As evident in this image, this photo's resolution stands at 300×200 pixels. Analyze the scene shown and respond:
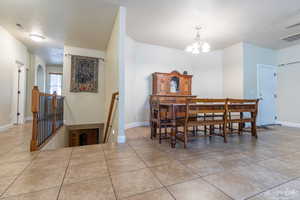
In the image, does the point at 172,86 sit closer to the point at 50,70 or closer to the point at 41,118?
the point at 41,118

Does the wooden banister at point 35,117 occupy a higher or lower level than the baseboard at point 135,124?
higher

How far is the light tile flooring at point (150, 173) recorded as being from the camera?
1.20 meters

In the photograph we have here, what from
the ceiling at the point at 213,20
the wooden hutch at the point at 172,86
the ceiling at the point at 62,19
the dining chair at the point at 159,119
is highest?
the ceiling at the point at 213,20

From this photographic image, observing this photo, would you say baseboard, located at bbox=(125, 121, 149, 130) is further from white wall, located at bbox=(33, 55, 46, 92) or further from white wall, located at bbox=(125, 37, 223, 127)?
white wall, located at bbox=(33, 55, 46, 92)

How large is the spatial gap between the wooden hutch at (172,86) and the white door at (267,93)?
2.34 meters

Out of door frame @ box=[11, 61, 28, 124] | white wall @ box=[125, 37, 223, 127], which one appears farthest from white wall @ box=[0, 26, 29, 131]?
white wall @ box=[125, 37, 223, 127]

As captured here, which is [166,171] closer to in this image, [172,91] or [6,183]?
[6,183]

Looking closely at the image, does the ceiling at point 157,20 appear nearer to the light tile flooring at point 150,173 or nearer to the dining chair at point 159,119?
the dining chair at point 159,119

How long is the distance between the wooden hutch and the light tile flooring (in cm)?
218

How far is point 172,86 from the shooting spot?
4.56m

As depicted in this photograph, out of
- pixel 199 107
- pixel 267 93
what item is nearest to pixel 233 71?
pixel 267 93

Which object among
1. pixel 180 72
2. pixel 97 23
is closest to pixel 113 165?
pixel 97 23

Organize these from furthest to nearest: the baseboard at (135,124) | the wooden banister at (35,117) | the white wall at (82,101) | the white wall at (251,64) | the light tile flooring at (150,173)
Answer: the white wall at (82,101), the white wall at (251,64), the baseboard at (135,124), the wooden banister at (35,117), the light tile flooring at (150,173)

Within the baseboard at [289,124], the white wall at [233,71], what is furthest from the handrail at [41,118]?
the baseboard at [289,124]
